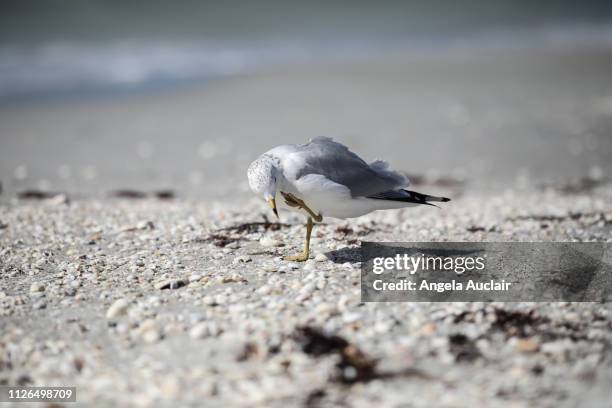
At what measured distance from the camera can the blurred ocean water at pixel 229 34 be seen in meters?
24.6

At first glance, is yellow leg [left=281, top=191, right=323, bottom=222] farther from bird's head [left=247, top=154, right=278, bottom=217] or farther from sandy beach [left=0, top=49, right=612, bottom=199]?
sandy beach [left=0, top=49, right=612, bottom=199]

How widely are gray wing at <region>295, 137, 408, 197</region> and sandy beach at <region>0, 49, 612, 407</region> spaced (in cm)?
81

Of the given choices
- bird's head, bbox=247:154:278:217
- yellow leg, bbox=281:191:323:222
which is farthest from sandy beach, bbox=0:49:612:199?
bird's head, bbox=247:154:278:217

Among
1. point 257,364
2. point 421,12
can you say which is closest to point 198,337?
point 257,364

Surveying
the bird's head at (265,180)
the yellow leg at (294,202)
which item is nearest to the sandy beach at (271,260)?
the yellow leg at (294,202)

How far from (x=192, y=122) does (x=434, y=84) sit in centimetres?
765

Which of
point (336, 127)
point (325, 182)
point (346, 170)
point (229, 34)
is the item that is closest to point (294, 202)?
point (325, 182)

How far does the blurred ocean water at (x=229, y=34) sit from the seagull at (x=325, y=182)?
16.5 metres

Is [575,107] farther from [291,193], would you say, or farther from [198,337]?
[198,337]

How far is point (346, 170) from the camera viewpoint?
577cm

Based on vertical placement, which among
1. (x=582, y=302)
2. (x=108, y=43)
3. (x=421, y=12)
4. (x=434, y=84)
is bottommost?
(x=582, y=302)

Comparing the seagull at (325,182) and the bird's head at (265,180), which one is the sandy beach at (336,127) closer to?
the seagull at (325,182)

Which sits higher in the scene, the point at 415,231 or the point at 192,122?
the point at 192,122

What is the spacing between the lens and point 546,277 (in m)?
5.60
